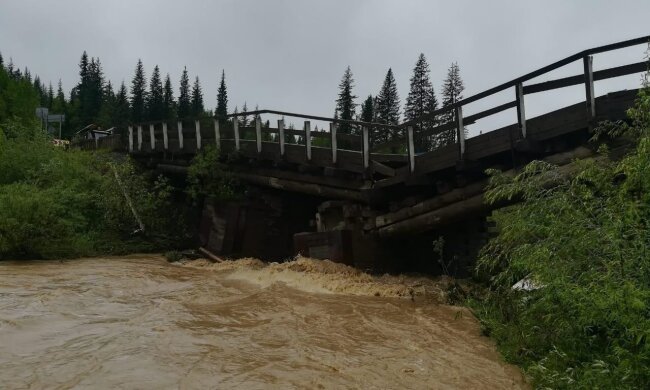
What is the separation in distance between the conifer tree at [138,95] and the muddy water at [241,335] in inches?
2937

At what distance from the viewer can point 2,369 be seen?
5309 mm

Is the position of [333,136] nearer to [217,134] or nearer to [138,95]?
[217,134]

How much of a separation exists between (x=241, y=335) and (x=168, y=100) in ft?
288

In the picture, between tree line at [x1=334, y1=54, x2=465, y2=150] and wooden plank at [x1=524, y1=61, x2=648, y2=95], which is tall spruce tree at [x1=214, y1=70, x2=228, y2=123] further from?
wooden plank at [x1=524, y1=61, x2=648, y2=95]

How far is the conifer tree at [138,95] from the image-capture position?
8212 cm

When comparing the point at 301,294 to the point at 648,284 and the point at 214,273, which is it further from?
the point at 648,284

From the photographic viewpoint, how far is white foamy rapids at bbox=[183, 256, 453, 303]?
10438 millimetres

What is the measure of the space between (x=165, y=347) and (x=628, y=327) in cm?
485

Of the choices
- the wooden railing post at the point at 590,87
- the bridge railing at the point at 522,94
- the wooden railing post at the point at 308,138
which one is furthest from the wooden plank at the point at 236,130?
the wooden railing post at the point at 590,87

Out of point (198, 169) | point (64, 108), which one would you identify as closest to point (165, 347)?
point (198, 169)

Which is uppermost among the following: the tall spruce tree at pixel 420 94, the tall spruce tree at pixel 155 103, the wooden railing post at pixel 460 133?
the tall spruce tree at pixel 155 103

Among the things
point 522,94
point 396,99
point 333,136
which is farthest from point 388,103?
point 522,94

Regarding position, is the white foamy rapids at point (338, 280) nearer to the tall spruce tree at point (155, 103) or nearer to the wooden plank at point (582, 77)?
the wooden plank at point (582, 77)

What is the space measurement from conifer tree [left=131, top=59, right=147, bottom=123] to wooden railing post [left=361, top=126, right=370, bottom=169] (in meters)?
75.1
